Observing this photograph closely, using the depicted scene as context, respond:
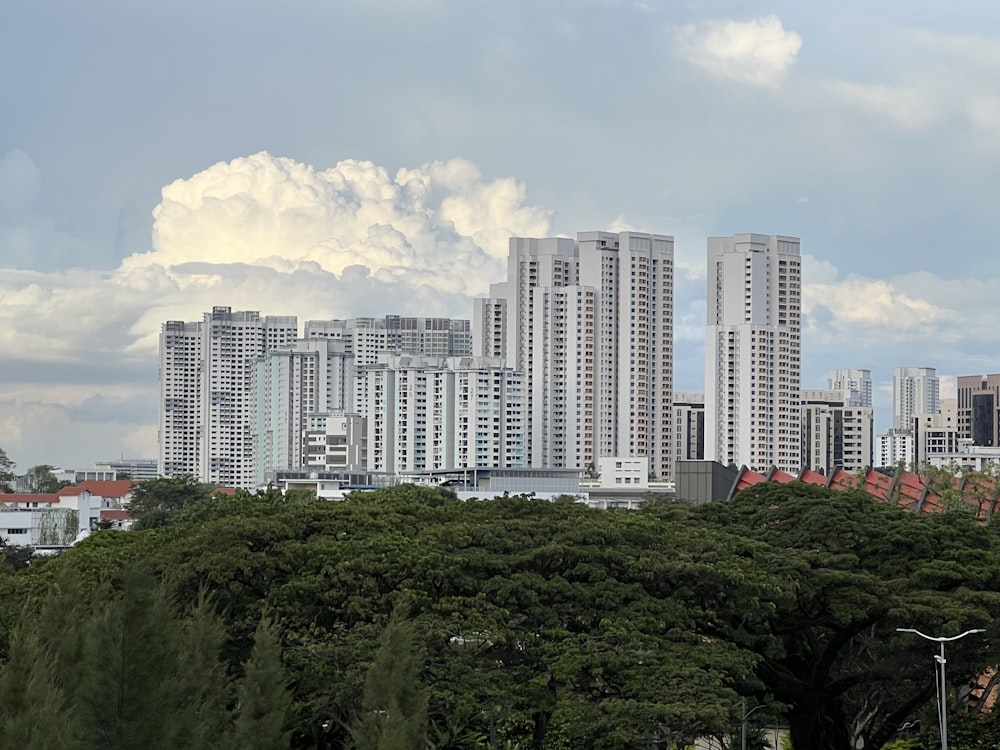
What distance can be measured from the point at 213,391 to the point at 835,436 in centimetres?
6715

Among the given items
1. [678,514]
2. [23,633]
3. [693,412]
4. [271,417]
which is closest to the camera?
[23,633]

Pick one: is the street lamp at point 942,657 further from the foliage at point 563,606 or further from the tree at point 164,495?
the tree at point 164,495

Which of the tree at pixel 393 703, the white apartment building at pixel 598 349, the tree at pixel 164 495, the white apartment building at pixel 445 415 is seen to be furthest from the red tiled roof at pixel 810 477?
the white apartment building at pixel 445 415

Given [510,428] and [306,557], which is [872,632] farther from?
[510,428]

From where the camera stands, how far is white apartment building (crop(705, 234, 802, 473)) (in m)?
111

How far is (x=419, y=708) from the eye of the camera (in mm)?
14516

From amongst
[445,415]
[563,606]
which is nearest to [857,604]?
[563,606]

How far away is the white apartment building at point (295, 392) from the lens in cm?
14762

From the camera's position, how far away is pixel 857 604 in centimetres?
2578

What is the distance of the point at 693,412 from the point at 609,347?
74.3 ft

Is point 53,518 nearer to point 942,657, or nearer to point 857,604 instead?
point 857,604

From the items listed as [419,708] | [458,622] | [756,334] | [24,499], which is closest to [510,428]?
[756,334]

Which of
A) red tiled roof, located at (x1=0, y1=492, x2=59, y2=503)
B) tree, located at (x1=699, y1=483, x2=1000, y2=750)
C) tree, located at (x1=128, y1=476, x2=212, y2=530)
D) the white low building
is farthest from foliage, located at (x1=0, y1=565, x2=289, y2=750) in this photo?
red tiled roof, located at (x1=0, y1=492, x2=59, y2=503)

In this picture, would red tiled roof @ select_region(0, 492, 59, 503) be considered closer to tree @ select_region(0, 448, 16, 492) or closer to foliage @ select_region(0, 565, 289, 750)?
tree @ select_region(0, 448, 16, 492)
